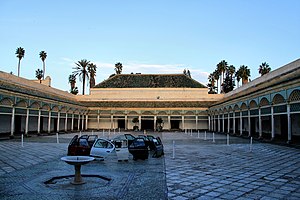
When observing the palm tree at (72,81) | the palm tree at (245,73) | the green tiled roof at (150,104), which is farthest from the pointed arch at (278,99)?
the palm tree at (72,81)

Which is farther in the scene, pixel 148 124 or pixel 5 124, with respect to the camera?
pixel 148 124

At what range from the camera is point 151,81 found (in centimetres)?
5522

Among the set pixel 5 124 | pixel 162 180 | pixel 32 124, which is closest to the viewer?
pixel 162 180

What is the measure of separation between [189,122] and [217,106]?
9820mm

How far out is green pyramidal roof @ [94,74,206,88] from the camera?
53594 mm

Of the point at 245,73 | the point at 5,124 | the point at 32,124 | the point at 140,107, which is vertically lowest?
the point at 32,124

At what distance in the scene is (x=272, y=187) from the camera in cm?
734

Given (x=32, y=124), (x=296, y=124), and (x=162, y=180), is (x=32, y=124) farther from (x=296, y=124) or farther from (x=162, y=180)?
(x=162, y=180)

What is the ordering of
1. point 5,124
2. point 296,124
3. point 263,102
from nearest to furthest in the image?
point 263,102 < point 296,124 < point 5,124

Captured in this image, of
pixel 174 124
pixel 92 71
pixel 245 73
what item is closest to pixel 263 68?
pixel 245 73

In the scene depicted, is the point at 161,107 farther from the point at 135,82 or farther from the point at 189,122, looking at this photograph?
the point at 135,82

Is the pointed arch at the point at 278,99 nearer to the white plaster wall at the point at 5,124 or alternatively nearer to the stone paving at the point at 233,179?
the stone paving at the point at 233,179

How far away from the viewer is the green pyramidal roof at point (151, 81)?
53.6 meters

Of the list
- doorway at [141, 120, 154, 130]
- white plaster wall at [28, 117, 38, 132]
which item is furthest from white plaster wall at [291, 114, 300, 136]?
white plaster wall at [28, 117, 38, 132]
